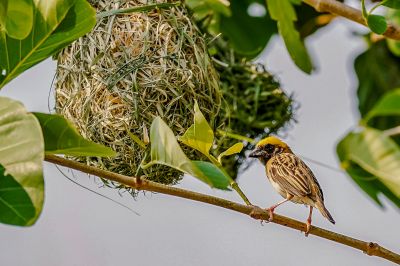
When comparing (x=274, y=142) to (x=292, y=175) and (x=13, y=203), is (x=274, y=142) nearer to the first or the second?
(x=292, y=175)

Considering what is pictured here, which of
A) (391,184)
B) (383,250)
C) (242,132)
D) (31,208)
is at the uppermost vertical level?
(31,208)

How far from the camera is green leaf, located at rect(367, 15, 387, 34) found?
2492 millimetres

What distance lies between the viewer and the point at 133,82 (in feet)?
8.48

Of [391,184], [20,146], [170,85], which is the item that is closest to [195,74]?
[170,85]

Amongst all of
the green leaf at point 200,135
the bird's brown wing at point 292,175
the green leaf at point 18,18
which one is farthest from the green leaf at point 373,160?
the green leaf at point 18,18

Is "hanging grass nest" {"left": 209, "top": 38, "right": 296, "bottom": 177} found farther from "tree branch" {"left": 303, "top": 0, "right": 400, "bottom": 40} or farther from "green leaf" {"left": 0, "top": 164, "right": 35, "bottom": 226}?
"green leaf" {"left": 0, "top": 164, "right": 35, "bottom": 226}

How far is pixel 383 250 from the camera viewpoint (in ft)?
6.99

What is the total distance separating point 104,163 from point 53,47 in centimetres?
67

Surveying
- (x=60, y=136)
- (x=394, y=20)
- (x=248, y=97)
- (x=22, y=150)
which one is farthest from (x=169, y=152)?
(x=394, y=20)

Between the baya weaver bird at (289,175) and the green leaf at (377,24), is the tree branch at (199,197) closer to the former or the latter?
the baya weaver bird at (289,175)

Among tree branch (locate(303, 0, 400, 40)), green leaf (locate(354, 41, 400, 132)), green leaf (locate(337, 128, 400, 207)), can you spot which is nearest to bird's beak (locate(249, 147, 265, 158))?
green leaf (locate(337, 128, 400, 207))

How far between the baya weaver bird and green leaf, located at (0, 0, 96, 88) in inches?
31.0

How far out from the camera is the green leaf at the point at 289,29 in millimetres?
3002

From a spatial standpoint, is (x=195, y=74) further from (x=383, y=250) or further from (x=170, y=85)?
(x=383, y=250)
